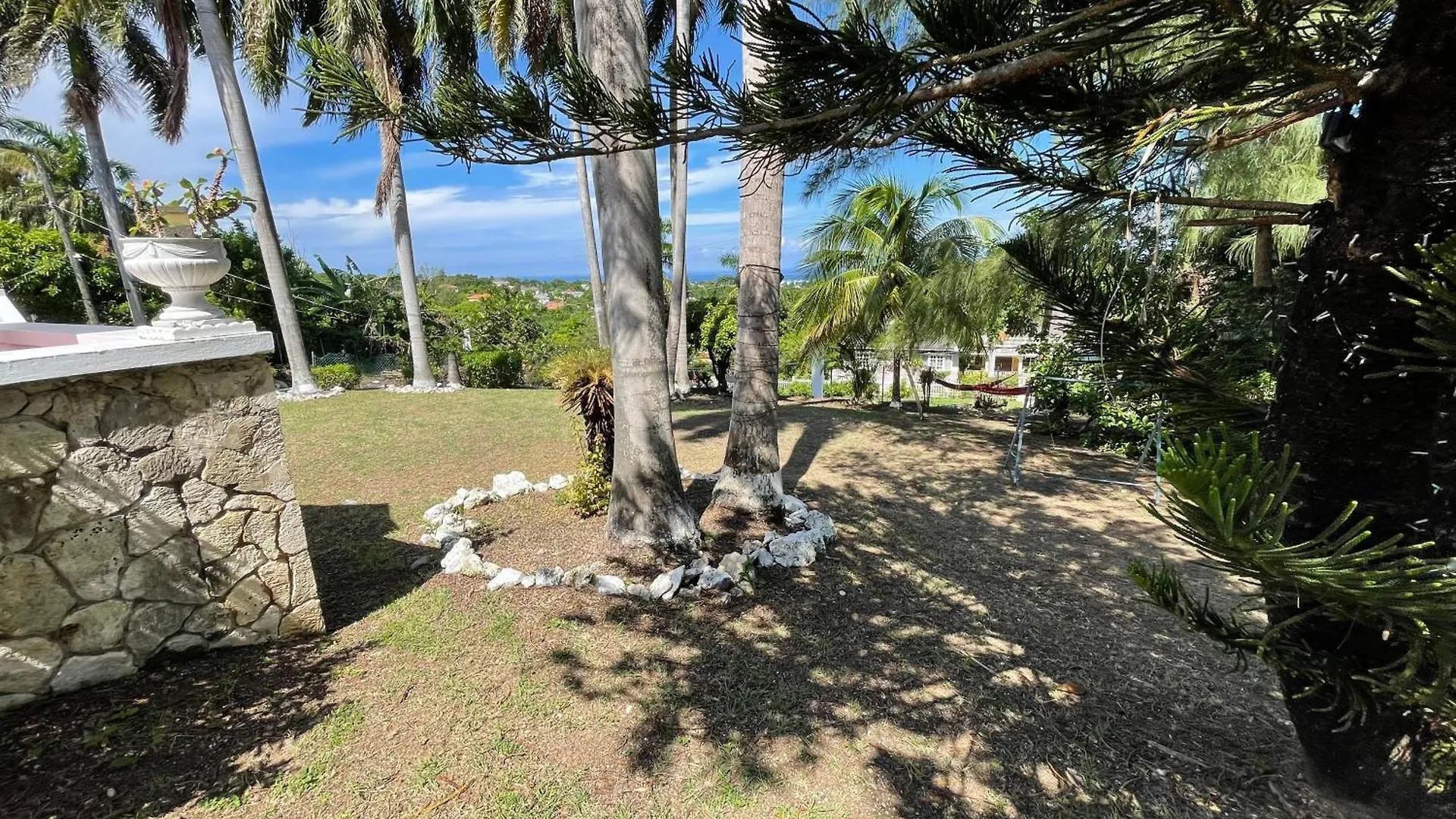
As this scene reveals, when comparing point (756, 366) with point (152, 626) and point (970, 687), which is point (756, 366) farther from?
point (152, 626)

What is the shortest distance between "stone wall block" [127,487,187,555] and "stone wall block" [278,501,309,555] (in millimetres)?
356

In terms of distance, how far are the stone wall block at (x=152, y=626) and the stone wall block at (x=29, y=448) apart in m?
0.69

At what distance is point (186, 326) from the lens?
2.44 meters

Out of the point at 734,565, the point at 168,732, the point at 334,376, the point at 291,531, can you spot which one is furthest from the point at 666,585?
the point at 334,376

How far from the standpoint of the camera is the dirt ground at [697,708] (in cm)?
198

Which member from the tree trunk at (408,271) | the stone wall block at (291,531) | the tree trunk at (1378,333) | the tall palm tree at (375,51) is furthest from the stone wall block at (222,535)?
the tree trunk at (408,271)

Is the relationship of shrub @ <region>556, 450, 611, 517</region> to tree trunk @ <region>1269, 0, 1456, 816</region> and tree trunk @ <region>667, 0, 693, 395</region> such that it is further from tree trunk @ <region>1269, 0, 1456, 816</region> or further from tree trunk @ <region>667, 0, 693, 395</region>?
tree trunk @ <region>667, 0, 693, 395</region>

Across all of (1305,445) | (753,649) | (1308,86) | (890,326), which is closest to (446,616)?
(753,649)

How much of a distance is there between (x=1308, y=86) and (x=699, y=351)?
1448 cm

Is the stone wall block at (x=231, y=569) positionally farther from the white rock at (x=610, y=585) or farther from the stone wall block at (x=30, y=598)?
the white rock at (x=610, y=585)

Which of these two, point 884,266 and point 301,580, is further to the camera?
point 884,266

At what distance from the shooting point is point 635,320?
358 centimetres

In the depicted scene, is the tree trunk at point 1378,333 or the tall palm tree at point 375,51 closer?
the tree trunk at point 1378,333

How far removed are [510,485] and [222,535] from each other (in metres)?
2.60
